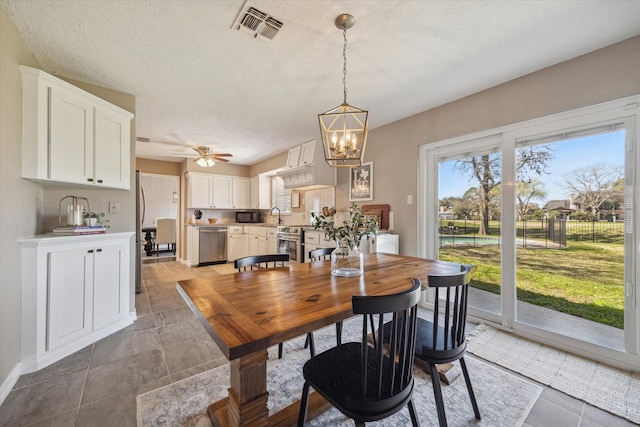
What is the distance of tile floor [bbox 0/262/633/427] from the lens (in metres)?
1.51

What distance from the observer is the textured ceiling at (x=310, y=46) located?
172 cm

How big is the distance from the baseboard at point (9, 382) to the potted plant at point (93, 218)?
1.15 meters

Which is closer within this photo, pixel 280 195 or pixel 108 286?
pixel 108 286

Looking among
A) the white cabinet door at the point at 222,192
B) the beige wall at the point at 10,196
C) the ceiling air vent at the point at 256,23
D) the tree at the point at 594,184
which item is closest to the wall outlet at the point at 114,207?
the beige wall at the point at 10,196

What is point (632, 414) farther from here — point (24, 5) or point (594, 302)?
point (24, 5)

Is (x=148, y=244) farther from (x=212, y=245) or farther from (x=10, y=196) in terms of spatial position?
(x=10, y=196)

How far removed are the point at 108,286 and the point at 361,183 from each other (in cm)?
336

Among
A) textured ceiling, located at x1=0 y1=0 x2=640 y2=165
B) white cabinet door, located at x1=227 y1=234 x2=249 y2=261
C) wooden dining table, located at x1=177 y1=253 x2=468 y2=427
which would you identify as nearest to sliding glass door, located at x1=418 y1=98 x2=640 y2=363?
textured ceiling, located at x1=0 y1=0 x2=640 y2=165

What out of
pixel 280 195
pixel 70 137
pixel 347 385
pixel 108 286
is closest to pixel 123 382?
pixel 108 286

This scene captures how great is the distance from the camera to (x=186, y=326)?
2756 mm

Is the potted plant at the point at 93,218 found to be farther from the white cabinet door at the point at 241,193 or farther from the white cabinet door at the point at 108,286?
the white cabinet door at the point at 241,193

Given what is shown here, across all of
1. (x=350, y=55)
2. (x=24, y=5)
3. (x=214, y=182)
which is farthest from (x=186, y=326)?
(x=214, y=182)

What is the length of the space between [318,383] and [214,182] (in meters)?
6.02

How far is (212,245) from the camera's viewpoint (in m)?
6.04
